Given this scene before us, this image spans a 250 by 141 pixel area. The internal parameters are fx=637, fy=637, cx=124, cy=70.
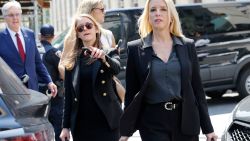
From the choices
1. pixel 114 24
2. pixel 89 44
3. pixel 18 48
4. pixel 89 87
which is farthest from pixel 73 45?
pixel 114 24

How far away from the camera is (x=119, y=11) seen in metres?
11.7

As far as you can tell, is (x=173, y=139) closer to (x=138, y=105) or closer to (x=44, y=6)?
(x=138, y=105)

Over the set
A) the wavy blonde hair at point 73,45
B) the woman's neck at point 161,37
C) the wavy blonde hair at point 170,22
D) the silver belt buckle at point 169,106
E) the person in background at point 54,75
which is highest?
the wavy blonde hair at point 170,22

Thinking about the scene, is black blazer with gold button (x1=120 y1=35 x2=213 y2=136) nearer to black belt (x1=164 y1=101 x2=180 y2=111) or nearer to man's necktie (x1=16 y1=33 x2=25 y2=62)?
black belt (x1=164 y1=101 x2=180 y2=111)

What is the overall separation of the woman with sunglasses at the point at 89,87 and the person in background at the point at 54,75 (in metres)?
2.53

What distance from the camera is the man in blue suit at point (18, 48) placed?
6746 millimetres

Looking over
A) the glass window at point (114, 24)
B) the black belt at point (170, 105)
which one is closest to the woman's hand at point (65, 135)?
the black belt at point (170, 105)

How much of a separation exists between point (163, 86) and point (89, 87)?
826 millimetres

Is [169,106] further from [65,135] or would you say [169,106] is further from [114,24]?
[114,24]

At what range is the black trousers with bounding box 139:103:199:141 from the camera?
462 cm

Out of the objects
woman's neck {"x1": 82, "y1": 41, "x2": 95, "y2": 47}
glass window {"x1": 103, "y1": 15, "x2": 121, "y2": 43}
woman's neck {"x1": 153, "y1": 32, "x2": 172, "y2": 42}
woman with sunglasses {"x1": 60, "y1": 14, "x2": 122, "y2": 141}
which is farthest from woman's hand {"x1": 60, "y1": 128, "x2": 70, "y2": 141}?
glass window {"x1": 103, "y1": 15, "x2": 121, "y2": 43}

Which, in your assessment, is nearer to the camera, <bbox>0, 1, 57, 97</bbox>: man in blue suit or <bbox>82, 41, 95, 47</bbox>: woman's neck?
<bbox>82, 41, 95, 47</bbox>: woman's neck

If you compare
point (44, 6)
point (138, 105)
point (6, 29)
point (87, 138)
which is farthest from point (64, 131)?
point (44, 6)

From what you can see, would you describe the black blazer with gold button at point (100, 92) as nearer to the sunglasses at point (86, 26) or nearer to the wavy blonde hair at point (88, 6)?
the sunglasses at point (86, 26)
